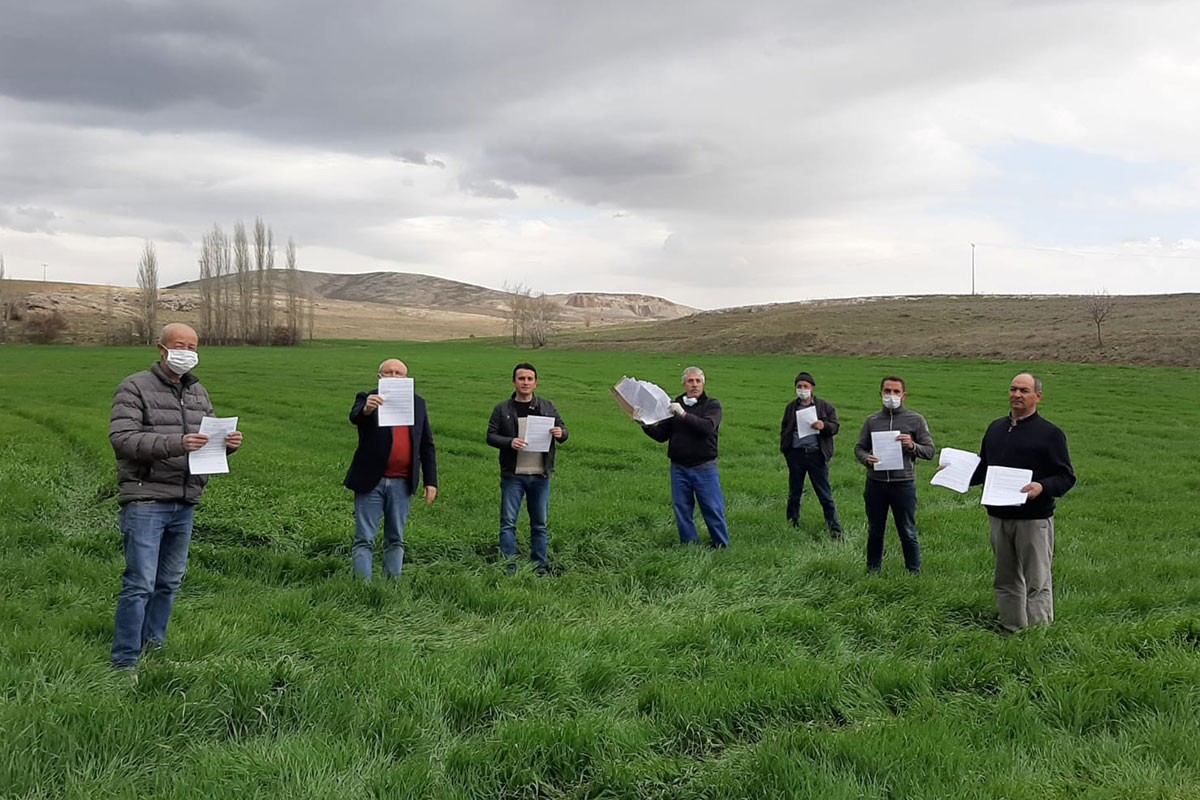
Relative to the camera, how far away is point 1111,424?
78.3 feet

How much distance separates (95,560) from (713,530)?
702cm

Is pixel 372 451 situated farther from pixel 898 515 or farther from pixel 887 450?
pixel 898 515

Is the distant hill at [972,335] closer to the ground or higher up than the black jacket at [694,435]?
higher up

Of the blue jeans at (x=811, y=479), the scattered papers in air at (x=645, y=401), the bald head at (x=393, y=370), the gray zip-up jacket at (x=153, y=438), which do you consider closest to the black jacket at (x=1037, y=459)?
the scattered papers in air at (x=645, y=401)

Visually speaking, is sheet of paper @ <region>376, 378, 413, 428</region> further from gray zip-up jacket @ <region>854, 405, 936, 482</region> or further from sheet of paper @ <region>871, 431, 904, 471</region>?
sheet of paper @ <region>871, 431, 904, 471</region>

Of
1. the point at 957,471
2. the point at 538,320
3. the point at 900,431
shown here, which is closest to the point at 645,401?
the point at 900,431

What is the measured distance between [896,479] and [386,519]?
5.49 metres

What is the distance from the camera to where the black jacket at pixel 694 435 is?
33.0 ft

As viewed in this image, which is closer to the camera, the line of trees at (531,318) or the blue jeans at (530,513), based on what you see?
the blue jeans at (530,513)

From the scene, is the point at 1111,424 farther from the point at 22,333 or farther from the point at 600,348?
the point at 22,333

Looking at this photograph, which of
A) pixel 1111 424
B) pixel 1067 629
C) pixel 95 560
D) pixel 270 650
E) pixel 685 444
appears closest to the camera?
pixel 270 650

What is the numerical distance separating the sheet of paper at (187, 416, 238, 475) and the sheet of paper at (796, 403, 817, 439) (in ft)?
24.8

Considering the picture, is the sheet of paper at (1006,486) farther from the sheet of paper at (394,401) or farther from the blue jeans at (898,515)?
the sheet of paper at (394,401)

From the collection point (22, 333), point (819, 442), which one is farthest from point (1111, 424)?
point (22, 333)
